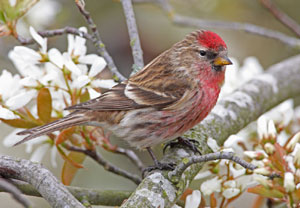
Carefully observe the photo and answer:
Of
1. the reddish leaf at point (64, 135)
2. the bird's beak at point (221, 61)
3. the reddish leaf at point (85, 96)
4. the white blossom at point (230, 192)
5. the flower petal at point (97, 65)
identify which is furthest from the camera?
the bird's beak at point (221, 61)

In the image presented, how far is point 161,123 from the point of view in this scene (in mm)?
2912

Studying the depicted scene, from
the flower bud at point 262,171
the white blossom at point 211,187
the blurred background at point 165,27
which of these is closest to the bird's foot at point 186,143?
the white blossom at point 211,187

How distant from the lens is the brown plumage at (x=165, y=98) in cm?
291

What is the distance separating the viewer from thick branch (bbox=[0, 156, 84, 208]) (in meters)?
2.02

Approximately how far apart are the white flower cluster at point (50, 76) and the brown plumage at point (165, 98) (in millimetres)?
153

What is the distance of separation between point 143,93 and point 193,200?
0.92 meters

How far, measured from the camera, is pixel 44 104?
262 centimetres

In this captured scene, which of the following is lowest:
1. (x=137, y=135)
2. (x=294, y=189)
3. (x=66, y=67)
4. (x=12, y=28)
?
(x=137, y=135)

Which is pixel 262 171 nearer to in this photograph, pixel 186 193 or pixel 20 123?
pixel 186 193

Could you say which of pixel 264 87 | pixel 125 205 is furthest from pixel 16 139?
pixel 264 87


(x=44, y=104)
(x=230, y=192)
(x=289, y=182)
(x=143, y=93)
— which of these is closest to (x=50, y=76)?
(x=44, y=104)

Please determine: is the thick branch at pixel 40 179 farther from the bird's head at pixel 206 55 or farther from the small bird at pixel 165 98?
the bird's head at pixel 206 55

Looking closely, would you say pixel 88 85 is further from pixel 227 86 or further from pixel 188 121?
pixel 227 86

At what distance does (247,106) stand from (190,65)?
1.88ft
